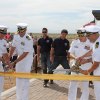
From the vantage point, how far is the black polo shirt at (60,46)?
11.8 meters

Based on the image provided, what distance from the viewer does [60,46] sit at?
38.9 ft

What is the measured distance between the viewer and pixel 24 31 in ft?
29.6

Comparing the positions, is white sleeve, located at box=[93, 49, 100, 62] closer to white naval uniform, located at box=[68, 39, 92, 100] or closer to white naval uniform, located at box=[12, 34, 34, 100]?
white naval uniform, located at box=[68, 39, 92, 100]

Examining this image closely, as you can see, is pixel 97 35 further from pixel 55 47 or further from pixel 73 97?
pixel 55 47

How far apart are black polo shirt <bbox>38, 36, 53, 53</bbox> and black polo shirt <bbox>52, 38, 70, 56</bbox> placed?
0.54 meters

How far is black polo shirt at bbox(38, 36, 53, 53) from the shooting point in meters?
12.5

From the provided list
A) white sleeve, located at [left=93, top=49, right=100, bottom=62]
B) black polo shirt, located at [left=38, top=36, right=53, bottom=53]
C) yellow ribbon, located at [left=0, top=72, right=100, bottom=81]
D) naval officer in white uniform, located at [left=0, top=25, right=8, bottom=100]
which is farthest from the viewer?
black polo shirt, located at [left=38, top=36, right=53, bottom=53]

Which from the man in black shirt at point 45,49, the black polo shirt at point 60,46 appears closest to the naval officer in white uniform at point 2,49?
the black polo shirt at point 60,46

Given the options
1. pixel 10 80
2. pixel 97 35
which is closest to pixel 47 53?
pixel 10 80

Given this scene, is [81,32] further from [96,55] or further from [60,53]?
[60,53]

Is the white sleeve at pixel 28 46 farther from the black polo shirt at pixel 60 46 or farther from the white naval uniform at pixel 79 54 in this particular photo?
the black polo shirt at pixel 60 46

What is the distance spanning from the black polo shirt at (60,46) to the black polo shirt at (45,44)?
538mm

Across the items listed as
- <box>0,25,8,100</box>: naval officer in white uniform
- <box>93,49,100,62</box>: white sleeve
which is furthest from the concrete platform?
<box>93,49,100,62</box>: white sleeve

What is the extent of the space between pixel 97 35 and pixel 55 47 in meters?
4.56
